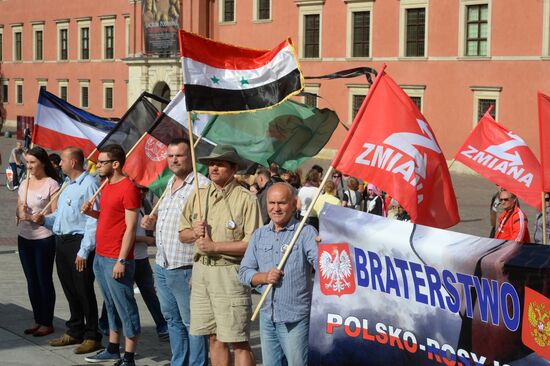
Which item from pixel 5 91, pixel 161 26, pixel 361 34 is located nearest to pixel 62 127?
pixel 361 34

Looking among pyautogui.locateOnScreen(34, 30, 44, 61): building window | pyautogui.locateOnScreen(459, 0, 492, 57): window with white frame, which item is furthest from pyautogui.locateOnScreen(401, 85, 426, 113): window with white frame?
pyautogui.locateOnScreen(34, 30, 44, 61): building window

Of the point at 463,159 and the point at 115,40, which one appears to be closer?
the point at 463,159

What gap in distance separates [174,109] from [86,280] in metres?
1.72

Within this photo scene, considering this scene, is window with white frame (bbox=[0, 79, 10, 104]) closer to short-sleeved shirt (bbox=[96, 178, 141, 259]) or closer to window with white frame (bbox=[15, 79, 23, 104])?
window with white frame (bbox=[15, 79, 23, 104])

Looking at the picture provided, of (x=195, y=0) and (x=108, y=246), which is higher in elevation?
(x=195, y=0)

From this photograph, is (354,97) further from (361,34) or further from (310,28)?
(310,28)

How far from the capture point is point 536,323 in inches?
210

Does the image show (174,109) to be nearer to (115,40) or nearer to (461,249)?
(461,249)

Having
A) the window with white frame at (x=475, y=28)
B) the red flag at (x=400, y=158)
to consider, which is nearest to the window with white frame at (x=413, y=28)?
the window with white frame at (x=475, y=28)

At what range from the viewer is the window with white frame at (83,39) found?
58.1 metres

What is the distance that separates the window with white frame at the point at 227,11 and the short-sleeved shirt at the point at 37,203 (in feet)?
125

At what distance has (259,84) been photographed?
7820 millimetres

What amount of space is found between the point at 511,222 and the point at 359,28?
103 ft

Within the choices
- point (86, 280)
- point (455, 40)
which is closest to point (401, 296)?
point (86, 280)
